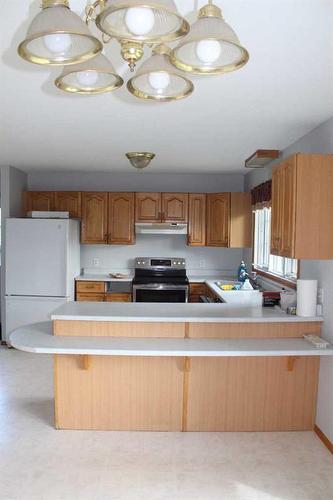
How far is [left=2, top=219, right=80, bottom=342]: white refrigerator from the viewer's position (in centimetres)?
554

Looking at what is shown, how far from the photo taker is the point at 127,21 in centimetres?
114

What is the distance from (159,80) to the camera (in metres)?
1.60

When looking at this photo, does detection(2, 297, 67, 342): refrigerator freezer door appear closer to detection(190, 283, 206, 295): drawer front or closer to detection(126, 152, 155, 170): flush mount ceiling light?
detection(190, 283, 206, 295): drawer front

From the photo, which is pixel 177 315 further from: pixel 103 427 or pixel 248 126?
pixel 248 126

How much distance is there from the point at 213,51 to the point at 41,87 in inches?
60.5

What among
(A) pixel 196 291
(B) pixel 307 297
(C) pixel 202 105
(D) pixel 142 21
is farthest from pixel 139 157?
(D) pixel 142 21

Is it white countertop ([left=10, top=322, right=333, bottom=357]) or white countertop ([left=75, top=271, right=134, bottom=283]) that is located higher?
white countertop ([left=75, top=271, right=134, bottom=283])

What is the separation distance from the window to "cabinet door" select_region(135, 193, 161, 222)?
137cm

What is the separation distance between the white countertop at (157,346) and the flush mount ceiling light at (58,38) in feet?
6.89

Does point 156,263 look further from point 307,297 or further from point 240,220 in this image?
point 307,297

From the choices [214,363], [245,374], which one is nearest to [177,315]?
[214,363]

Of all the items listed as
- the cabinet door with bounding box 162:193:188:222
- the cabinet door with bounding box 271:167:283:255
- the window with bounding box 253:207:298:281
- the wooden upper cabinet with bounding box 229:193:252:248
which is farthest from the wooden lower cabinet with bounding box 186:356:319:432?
the cabinet door with bounding box 162:193:188:222

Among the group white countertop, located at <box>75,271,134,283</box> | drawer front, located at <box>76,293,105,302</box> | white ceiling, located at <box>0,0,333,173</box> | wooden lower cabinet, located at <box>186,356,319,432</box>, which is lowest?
wooden lower cabinet, located at <box>186,356,319,432</box>

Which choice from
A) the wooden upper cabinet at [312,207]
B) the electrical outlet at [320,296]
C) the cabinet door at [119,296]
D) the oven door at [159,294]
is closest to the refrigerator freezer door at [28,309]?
the cabinet door at [119,296]
